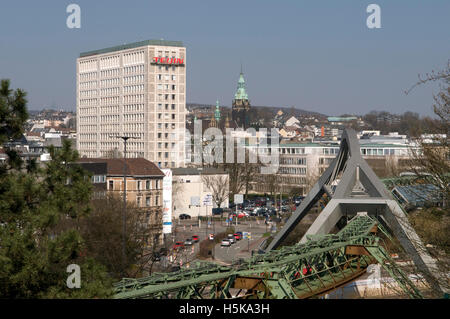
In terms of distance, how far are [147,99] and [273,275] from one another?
3781 inches

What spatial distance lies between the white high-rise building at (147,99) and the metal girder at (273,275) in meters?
83.0

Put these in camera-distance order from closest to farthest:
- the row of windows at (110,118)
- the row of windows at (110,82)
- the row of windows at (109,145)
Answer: the row of windows at (109,145), the row of windows at (110,82), the row of windows at (110,118)

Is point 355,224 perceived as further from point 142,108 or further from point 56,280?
point 142,108

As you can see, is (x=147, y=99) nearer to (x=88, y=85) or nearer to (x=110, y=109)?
(x=110, y=109)

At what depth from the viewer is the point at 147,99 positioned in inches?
4444

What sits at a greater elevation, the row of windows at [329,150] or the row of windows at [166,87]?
the row of windows at [166,87]

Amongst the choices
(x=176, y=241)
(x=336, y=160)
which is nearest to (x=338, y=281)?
(x=336, y=160)

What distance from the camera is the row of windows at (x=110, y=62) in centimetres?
12351

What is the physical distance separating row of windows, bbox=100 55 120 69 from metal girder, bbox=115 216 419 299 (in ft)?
329

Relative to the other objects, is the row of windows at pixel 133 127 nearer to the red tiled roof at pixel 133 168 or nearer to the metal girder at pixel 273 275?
the red tiled roof at pixel 133 168

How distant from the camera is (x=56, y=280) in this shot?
12.7 metres

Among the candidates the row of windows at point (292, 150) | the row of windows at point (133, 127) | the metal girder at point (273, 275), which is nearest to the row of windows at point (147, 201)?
the metal girder at point (273, 275)

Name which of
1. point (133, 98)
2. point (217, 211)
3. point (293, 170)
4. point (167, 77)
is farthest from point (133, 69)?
point (217, 211)
